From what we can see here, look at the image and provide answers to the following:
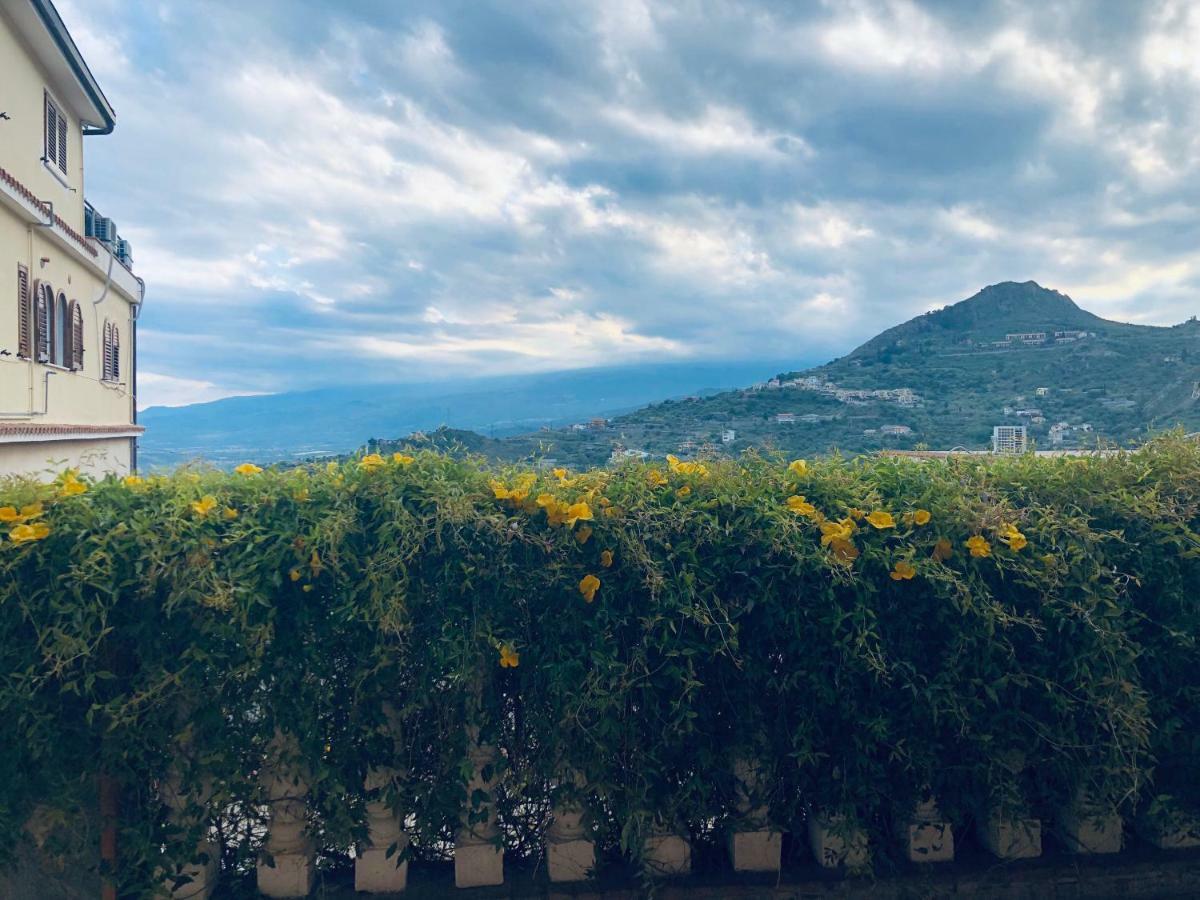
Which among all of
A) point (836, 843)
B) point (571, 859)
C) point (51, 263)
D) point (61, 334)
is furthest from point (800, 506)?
point (61, 334)

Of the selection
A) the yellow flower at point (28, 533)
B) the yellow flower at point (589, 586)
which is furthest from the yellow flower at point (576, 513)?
the yellow flower at point (28, 533)

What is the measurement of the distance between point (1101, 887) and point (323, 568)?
130 inches

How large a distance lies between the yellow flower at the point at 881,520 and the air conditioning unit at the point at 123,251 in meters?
22.3

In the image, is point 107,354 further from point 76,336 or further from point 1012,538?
point 1012,538

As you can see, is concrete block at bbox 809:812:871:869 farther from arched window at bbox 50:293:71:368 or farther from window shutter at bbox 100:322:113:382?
window shutter at bbox 100:322:113:382

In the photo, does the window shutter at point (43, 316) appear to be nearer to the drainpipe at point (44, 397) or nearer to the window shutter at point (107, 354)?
the drainpipe at point (44, 397)

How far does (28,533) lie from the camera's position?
2479mm

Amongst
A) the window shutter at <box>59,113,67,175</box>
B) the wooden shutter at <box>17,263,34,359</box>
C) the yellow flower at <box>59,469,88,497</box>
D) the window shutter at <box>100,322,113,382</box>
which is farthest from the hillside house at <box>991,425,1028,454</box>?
the window shutter at <box>100,322,113,382</box>

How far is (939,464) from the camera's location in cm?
328

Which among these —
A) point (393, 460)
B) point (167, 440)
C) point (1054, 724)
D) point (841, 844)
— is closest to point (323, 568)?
point (393, 460)

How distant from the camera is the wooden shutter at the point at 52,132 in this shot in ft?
50.2

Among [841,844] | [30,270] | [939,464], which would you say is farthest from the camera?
[30,270]

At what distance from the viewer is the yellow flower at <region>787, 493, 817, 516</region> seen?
2797mm

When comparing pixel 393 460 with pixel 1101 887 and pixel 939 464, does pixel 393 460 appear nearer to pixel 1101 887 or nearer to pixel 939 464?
pixel 939 464
